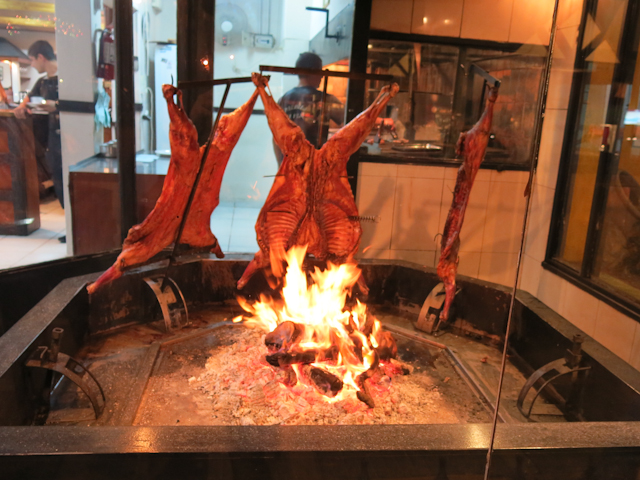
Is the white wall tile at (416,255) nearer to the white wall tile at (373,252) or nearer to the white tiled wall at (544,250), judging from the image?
the white wall tile at (373,252)

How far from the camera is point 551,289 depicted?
423 cm

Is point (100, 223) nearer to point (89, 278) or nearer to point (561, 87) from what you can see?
point (89, 278)

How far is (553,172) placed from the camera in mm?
4250

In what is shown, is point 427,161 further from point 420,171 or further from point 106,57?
point 106,57

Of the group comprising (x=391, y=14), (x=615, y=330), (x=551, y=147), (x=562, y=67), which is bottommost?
(x=615, y=330)

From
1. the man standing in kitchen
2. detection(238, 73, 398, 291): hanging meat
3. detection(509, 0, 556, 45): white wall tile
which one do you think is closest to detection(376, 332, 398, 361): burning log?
detection(238, 73, 398, 291): hanging meat

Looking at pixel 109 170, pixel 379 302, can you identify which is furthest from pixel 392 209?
pixel 109 170

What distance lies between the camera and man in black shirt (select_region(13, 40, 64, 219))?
352 centimetres

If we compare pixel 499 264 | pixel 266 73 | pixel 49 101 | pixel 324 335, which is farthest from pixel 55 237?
pixel 499 264

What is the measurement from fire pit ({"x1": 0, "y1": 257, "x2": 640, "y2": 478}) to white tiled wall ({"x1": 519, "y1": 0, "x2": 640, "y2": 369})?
0.80 meters

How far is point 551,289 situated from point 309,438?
319 cm

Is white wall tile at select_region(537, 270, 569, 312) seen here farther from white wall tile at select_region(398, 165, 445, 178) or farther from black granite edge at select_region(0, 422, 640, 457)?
black granite edge at select_region(0, 422, 640, 457)

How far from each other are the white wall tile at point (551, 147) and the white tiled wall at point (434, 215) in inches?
12.9

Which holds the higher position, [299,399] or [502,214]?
[502,214]
